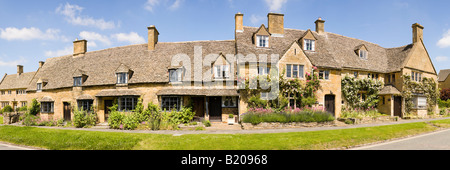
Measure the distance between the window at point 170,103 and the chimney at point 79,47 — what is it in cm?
1695

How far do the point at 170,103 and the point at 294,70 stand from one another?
1267cm

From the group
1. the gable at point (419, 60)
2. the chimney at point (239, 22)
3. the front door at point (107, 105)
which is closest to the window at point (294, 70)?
the chimney at point (239, 22)

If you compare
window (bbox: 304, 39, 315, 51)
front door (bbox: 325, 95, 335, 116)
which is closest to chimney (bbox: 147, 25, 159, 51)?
window (bbox: 304, 39, 315, 51)

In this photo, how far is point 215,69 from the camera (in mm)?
22000

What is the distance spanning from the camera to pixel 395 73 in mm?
26906

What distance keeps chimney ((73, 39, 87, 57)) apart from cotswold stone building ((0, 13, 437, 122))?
128mm

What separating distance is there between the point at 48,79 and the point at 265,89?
27467 mm

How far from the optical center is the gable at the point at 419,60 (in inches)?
1069

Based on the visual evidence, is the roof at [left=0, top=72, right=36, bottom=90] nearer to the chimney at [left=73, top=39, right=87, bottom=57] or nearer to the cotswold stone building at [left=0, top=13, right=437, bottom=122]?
the cotswold stone building at [left=0, top=13, right=437, bottom=122]

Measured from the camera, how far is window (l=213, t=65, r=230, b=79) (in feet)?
71.3

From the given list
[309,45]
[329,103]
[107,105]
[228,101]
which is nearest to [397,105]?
[329,103]

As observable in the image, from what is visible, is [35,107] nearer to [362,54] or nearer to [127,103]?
[127,103]
